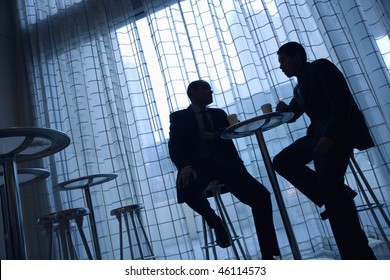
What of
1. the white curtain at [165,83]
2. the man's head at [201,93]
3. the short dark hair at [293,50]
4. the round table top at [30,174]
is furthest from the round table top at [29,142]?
the white curtain at [165,83]

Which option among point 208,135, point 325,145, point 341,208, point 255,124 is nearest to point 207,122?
point 208,135

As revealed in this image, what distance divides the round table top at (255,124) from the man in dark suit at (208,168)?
0.85ft

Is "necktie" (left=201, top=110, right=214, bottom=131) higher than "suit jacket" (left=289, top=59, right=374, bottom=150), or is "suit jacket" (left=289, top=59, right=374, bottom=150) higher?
"necktie" (left=201, top=110, right=214, bottom=131)

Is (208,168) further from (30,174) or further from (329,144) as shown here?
(30,174)

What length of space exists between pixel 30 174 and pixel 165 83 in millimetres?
→ 1528

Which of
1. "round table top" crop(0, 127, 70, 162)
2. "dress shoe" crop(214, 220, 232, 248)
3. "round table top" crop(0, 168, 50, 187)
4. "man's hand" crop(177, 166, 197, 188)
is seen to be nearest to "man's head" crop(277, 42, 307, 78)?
"man's hand" crop(177, 166, 197, 188)

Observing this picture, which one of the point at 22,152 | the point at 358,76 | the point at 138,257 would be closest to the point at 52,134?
the point at 22,152

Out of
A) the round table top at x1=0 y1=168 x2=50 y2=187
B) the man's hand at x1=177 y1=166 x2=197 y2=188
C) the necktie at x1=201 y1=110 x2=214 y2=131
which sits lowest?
the man's hand at x1=177 y1=166 x2=197 y2=188

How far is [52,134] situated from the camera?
51.8 inches

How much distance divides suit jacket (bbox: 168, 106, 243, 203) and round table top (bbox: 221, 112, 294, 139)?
0.97 feet

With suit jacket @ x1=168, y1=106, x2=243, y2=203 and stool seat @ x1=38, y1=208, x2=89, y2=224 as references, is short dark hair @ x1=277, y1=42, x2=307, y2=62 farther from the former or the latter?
stool seat @ x1=38, y1=208, x2=89, y2=224

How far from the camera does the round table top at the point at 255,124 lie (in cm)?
160

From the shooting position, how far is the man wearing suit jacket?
58.9 inches

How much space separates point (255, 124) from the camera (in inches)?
66.4
